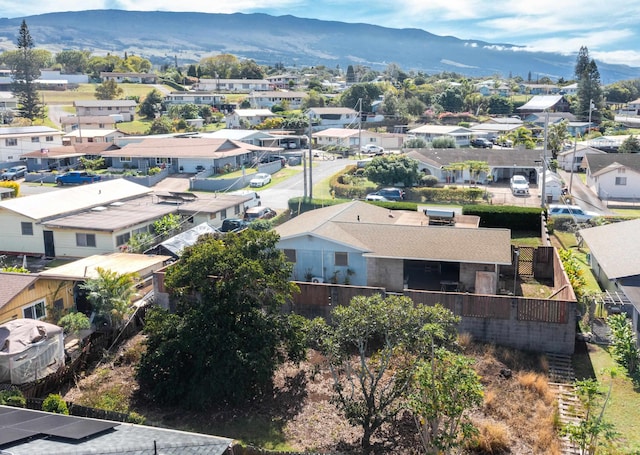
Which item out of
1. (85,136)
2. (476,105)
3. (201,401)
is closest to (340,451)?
(201,401)

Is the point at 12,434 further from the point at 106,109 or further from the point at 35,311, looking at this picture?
the point at 106,109

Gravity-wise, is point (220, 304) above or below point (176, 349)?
above

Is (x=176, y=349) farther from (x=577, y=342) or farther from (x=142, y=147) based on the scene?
(x=142, y=147)

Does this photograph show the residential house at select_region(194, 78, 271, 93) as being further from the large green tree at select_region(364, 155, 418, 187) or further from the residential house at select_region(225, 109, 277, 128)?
the large green tree at select_region(364, 155, 418, 187)

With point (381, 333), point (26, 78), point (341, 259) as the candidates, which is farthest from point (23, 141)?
point (381, 333)

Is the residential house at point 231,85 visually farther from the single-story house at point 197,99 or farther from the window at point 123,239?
the window at point 123,239

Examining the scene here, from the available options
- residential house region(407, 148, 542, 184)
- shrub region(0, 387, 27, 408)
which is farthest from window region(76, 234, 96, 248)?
residential house region(407, 148, 542, 184)

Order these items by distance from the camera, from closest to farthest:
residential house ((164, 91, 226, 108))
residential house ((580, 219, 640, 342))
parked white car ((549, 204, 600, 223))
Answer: residential house ((580, 219, 640, 342))
parked white car ((549, 204, 600, 223))
residential house ((164, 91, 226, 108))
